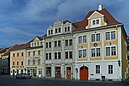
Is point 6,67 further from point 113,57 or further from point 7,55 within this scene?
point 113,57

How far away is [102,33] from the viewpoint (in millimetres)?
52938

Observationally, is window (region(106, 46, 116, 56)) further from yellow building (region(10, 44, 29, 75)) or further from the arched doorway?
yellow building (region(10, 44, 29, 75))

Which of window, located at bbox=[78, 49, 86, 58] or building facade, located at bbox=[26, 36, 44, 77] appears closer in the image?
window, located at bbox=[78, 49, 86, 58]

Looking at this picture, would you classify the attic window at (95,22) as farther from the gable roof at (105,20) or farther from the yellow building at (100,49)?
the gable roof at (105,20)

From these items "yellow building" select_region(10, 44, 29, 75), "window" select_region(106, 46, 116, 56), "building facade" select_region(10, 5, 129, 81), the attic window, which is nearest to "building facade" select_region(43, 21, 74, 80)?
"building facade" select_region(10, 5, 129, 81)

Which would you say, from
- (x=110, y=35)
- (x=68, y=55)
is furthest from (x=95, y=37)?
(x=68, y=55)

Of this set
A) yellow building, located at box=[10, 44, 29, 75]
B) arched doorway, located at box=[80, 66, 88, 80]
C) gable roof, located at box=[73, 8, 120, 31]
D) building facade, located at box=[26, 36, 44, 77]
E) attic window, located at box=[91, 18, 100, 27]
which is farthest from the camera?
yellow building, located at box=[10, 44, 29, 75]

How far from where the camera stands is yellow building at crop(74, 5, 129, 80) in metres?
50.0

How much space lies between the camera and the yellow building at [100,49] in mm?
50031

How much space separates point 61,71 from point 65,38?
8549 mm

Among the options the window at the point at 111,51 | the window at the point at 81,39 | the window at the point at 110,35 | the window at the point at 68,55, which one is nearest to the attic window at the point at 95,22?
the window at the point at 110,35

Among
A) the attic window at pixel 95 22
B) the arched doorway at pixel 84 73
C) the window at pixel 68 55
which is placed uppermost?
the attic window at pixel 95 22

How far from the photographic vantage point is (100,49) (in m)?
52.9

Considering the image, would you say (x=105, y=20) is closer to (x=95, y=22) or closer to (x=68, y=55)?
(x=95, y=22)
